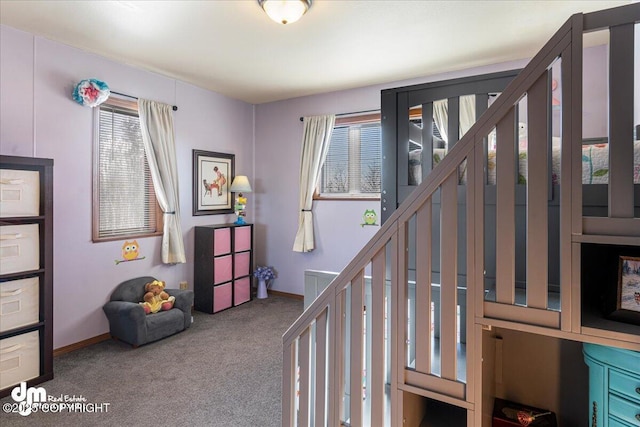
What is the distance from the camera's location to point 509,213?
1.07 meters

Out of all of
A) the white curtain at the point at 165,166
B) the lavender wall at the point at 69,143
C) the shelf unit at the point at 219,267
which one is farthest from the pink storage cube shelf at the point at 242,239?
the lavender wall at the point at 69,143

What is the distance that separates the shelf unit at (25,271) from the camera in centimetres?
234

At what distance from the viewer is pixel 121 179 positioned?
3504 mm

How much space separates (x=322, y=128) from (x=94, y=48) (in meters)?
2.48

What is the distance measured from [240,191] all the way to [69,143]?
1.86 metres

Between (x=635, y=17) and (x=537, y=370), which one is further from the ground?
(x=635, y=17)

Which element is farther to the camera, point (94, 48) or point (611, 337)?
point (94, 48)

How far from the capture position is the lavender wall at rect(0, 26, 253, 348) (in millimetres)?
2744

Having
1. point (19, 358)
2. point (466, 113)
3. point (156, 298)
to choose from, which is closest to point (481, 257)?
point (466, 113)

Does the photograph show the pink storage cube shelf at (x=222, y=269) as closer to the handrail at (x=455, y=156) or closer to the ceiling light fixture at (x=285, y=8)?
the ceiling light fixture at (x=285, y=8)

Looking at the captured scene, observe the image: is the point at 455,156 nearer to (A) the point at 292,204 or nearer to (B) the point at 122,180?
(B) the point at 122,180

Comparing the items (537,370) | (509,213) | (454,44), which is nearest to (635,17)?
(509,213)

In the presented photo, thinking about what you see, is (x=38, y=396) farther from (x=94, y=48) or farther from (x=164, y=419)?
(x=94, y=48)

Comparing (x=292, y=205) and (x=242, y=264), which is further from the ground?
(x=292, y=205)
